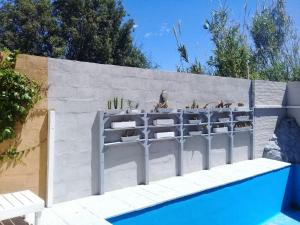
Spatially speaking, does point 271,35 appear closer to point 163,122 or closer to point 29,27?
point 29,27

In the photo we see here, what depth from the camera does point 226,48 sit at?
1292cm

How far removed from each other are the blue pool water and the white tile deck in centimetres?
12

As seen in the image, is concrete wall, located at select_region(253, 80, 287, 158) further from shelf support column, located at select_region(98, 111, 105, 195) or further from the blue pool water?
shelf support column, located at select_region(98, 111, 105, 195)

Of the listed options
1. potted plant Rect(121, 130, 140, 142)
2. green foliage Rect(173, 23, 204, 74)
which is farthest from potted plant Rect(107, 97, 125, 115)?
green foliage Rect(173, 23, 204, 74)

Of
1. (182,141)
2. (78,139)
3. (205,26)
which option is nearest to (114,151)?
(78,139)

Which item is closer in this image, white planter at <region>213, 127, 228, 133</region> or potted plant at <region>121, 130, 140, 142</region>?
potted plant at <region>121, 130, 140, 142</region>

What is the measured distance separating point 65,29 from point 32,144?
1359 cm

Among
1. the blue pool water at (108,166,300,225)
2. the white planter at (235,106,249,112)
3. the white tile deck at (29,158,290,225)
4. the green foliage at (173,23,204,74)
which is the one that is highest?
the green foliage at (173,23,204,74)

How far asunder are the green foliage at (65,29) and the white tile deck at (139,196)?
11821mm

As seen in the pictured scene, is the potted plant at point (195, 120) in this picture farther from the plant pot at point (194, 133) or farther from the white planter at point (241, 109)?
the white planter at point (241, 109)

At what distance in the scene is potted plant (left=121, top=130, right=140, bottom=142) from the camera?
5680 mm

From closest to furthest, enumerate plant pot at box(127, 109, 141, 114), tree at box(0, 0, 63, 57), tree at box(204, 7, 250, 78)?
plant pot at box(127, 109, 141, 114)
tree at box(204, 7, 250, 78)
tree at box(0, 0, 63, 57)

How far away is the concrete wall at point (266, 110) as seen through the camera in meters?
8.86

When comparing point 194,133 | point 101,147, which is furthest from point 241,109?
point 101,147
